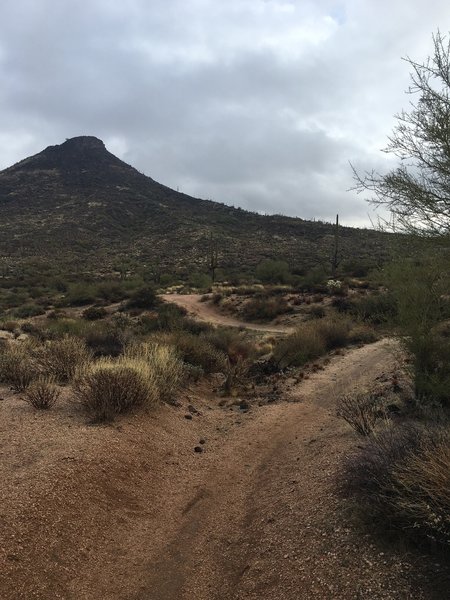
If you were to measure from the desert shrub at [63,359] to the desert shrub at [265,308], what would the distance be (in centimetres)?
1732

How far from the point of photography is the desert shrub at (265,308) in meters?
27.8

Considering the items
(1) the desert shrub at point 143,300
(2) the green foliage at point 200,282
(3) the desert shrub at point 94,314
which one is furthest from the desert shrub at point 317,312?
(2) the green foliage at point 200,282

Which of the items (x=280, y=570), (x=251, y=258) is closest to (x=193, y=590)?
(x=280, y=570)

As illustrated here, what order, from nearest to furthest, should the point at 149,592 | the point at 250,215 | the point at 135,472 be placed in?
1. the point at 149,592
2. the point at 135,472
3. the point at 250,215

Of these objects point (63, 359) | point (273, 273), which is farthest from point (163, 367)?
point (273, 273)

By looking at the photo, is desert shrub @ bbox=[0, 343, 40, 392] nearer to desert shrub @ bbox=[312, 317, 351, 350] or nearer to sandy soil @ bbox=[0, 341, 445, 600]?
sandy soil @ bbox=[0, 341, 445, 600]

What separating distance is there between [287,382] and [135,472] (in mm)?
7344

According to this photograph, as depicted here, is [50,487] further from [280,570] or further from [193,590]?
[280,570]

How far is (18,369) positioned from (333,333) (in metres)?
11.8

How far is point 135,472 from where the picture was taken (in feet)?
22.1

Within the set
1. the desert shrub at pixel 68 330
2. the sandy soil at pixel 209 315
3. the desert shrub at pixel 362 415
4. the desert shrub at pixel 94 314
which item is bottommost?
the desert shrub at pixel 94 314

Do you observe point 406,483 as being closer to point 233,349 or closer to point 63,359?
point 63,359

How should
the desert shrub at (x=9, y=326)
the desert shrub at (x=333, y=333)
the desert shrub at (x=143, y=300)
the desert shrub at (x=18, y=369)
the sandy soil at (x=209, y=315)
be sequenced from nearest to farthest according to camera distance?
the desert shrub at (x=18, y=369) → the desert shrub at (x=333, y=333) → the desert shrub at (x=9, y=326) → the sandy soil at (x=209, y=315) → the desert shrub at (x=143, y=300)

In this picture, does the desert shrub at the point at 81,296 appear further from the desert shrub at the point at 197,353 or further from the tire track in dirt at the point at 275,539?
the tire track in dirt at the point at 275,539
